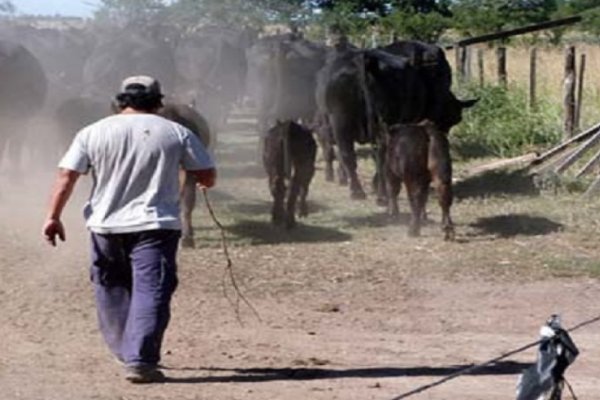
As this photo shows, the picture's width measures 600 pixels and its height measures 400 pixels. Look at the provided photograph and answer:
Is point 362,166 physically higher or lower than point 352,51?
lower

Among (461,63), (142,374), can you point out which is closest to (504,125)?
(461,63)

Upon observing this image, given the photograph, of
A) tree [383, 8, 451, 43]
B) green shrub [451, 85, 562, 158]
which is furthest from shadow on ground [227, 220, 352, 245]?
tree [383, 8, 451, 43]

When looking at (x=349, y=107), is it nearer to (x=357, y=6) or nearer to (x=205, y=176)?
(x=205, y=176)

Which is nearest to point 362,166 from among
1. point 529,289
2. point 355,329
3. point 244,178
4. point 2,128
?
point 244,178

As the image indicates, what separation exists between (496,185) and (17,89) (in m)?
5.82

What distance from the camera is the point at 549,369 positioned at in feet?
20.0

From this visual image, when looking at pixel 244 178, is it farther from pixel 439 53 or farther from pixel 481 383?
pixel 481 383

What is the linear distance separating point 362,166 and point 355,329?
39.5ft

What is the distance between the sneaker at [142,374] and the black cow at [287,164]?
7.08m

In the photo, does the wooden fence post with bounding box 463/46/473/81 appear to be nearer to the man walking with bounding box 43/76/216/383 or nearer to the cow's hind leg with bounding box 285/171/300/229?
the cow's hind leg with bounding box 285/171/300/229

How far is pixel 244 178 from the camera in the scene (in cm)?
2202

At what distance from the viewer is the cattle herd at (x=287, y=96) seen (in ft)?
53.3

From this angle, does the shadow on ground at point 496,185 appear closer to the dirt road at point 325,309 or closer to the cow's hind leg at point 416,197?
the dirt road at point 325,309

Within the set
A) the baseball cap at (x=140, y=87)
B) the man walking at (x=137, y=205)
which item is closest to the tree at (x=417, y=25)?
the baseball cap at (x=140, y=87)
